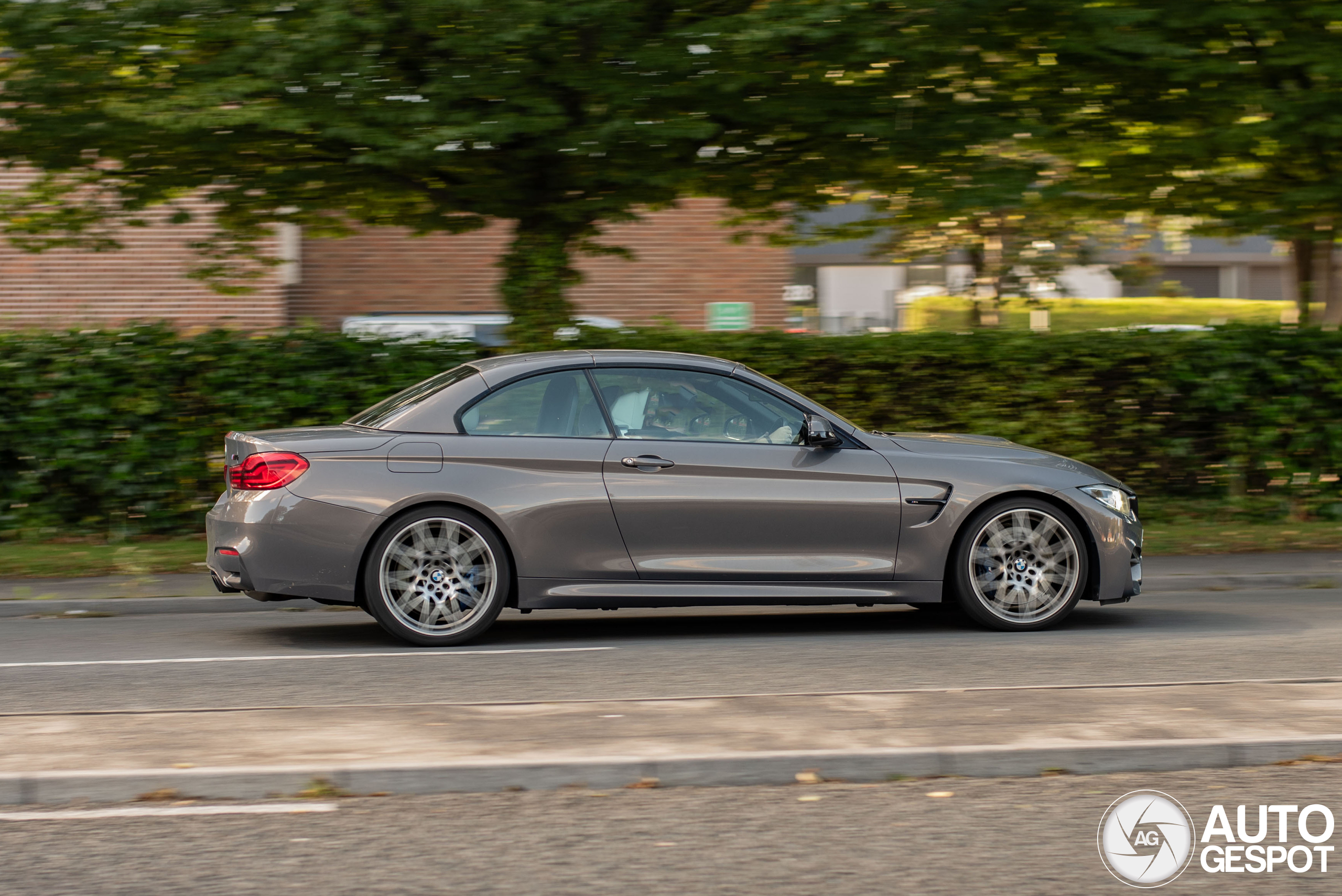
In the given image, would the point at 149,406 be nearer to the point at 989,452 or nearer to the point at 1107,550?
the point at 989,452

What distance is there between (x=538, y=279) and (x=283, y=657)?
19.4ft

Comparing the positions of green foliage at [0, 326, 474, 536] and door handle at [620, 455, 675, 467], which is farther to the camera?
green foliage at [0, 326, 474, 536]

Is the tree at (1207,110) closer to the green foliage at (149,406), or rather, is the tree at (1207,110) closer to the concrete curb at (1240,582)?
the concrete curb at (1240,582)

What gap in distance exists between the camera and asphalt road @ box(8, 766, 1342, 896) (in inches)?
163

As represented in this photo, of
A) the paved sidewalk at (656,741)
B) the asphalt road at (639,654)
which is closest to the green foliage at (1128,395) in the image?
the asphalt road at (639,654)

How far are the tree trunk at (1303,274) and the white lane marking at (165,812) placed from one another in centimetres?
1277

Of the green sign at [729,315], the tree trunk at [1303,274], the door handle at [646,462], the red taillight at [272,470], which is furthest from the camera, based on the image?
the green sign at [729,315]

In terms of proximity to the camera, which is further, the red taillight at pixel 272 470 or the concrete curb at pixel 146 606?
the concrete curb at pixel 146 606

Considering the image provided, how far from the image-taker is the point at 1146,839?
4.50 metres

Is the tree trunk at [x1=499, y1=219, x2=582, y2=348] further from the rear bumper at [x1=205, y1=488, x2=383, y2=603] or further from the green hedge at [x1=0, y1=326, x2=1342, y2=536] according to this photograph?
the rear bumper at [x1=205, y1=488, x2=383, y2=603]

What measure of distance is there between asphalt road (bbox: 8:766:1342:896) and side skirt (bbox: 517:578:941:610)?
2975 millimetres

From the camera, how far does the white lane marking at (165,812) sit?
4.76m

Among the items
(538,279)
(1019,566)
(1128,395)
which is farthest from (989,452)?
(538,279)

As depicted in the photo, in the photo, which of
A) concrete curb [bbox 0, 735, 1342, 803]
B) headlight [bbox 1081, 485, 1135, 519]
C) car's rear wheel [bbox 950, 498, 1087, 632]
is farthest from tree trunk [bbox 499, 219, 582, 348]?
concrete curb [bbox 0, 735, 1342, 803]
